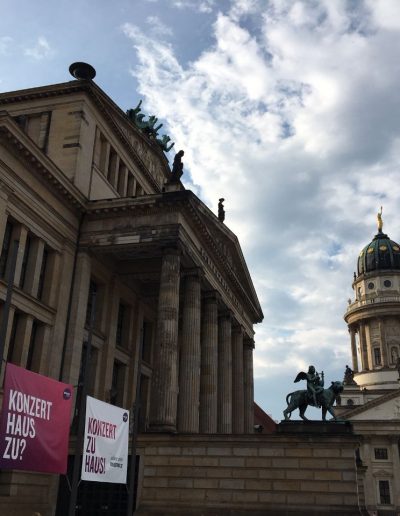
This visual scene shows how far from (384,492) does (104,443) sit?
77.4 metres

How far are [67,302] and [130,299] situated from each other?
819 centimetres

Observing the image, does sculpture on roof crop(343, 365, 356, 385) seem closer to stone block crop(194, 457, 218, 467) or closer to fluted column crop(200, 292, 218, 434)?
fluted column crop(200, 292, 218, 434)

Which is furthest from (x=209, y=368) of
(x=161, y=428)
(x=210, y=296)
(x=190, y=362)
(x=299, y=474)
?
(x=299, y=474)

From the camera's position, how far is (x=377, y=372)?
98.6 metres

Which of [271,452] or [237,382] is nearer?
[271,452]

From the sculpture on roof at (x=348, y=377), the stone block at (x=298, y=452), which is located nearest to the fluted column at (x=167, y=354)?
the stone block at (x=298, y=452)

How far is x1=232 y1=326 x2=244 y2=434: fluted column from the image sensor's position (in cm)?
4472

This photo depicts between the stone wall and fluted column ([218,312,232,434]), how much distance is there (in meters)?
13.5

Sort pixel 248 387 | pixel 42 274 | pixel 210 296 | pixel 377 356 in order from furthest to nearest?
pixel 377 356
pixel 248 387
pixel 210 296
pixel 42 274

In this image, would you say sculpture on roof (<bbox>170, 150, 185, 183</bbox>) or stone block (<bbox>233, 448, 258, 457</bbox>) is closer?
stone block (<bbox>233, 448, 258, 457</bbox>)

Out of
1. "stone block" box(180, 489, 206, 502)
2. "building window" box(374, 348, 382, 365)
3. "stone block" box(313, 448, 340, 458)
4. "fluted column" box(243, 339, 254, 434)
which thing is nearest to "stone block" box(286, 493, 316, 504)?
"stone block" box(313, 448, 340, 458)

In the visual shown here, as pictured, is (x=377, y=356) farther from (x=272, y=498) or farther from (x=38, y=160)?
(x=38, y=160)

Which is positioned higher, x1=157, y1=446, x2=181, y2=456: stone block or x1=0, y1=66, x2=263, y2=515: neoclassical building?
x1=0, y1=66, x2=263, y2=515: neoclassical building

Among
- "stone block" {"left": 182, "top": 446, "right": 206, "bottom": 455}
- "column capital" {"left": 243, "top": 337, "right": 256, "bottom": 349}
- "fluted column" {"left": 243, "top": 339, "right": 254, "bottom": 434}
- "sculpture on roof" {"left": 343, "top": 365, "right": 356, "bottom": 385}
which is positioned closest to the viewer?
"stone block" {"left": 182, "top": 446, "right": 206, "bottom": 455}
